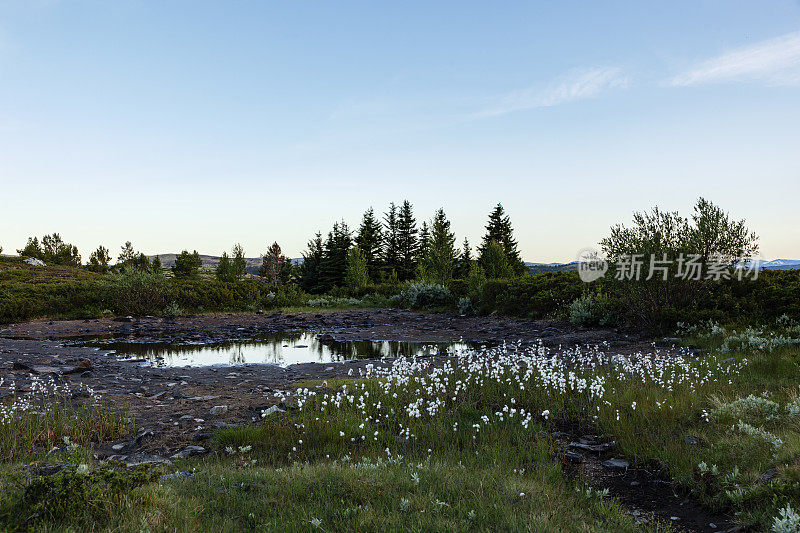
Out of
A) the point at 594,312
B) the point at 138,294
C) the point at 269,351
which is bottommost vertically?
the point at 269,351

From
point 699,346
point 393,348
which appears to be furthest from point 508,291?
point 699,346

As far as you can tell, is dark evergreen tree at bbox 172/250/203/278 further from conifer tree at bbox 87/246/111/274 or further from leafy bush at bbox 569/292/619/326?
leafy bush at bbox 569/292/619/326

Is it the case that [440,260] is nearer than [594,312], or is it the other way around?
[594,312]

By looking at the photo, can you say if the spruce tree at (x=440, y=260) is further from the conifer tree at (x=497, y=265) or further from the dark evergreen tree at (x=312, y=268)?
the dark evergreen tree at (x=312, y=268)

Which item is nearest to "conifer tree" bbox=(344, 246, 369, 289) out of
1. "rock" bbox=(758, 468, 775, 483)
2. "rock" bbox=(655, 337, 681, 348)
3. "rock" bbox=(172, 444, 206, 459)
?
"rock" bbox=(655, 337, 681, 348)

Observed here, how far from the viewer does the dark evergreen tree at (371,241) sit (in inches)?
2453

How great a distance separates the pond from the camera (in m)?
13.6

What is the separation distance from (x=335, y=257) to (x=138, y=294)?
35792 millimetres

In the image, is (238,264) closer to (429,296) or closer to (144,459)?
(429,296)

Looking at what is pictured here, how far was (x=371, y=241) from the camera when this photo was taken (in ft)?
212

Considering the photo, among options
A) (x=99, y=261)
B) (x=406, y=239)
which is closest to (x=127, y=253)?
(x=99, y=261)

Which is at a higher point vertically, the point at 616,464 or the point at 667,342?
the point at 667,342

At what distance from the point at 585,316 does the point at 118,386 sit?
13360 mm

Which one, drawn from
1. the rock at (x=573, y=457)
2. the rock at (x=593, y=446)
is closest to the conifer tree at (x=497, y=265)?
the rock at (x=593, y=446)
